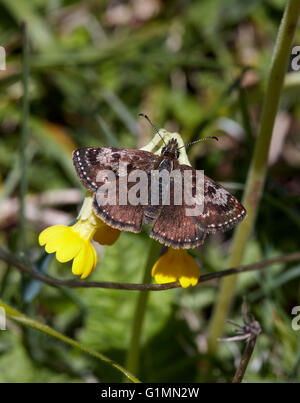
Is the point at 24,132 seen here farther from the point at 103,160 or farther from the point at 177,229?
the point at 177,229

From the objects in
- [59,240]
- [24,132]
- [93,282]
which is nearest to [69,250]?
[59,240]

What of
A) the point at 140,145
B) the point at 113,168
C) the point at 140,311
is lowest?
the point at 140,311

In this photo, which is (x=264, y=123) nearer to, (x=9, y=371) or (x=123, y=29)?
(x=9, y=371)

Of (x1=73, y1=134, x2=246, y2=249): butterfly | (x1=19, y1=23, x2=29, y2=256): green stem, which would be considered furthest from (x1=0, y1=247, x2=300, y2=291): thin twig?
(x1=19, y1=23, x2=29, y2=256): green stem

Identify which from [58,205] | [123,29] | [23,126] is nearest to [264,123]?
[23,126]

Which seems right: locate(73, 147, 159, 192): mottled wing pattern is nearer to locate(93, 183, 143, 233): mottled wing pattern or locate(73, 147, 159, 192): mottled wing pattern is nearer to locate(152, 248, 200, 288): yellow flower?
locate(93, 183, 143, 233): mottled wing pattern

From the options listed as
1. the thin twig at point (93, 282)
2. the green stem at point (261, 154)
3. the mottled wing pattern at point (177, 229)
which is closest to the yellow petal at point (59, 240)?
the thin twig at point (93, 282)
